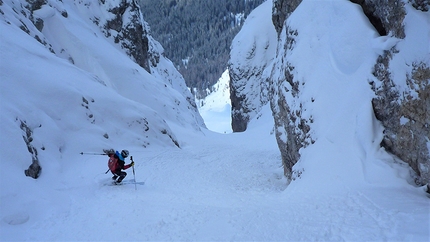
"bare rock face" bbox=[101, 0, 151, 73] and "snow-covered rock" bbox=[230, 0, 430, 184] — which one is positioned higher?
"bare rock face" bbox=[101, 0, 151, 73]

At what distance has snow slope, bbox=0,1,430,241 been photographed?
25.8ft

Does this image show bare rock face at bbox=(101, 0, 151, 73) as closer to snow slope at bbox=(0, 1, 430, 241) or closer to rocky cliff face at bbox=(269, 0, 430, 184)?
snow slope at bbox=(0, 1, 430, 241)

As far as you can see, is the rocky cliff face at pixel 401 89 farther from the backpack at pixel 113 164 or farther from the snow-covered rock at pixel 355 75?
the backpack at pixel 113 164

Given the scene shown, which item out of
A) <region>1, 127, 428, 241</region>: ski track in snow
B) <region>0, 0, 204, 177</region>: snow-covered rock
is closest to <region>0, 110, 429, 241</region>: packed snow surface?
<region>1, 127, 428, 241</region>: ski track in snow

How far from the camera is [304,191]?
1116cm

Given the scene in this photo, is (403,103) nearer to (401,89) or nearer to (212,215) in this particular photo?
(401,89)

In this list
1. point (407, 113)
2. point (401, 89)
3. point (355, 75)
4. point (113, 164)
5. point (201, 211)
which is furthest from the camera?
point (113, 164)

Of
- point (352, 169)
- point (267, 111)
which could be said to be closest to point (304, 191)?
point (352, 169)

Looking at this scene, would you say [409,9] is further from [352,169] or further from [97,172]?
[97,172]

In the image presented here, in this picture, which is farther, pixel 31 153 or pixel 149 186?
pixel 149 186

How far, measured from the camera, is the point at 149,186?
1340 centimetres

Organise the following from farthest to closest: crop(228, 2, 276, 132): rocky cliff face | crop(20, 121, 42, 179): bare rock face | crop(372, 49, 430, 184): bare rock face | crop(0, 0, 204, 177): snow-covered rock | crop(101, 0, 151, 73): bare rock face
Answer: crop(228, 2, 276, 132): rocky cliff face < crop(101, 0, 151, 73): bare rock face < crop(0, 0, 204, 177): snow-covered rock < crop(20, 121, 42, 179): bare rock face < crop(372, 49, 430, 184): bare rock face

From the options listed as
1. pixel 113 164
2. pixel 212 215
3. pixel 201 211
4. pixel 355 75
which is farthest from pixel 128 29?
pixel 212 215

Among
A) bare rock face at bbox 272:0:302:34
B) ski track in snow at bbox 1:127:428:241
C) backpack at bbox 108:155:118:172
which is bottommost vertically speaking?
ski track in snow at bbox 1:127:428:241
